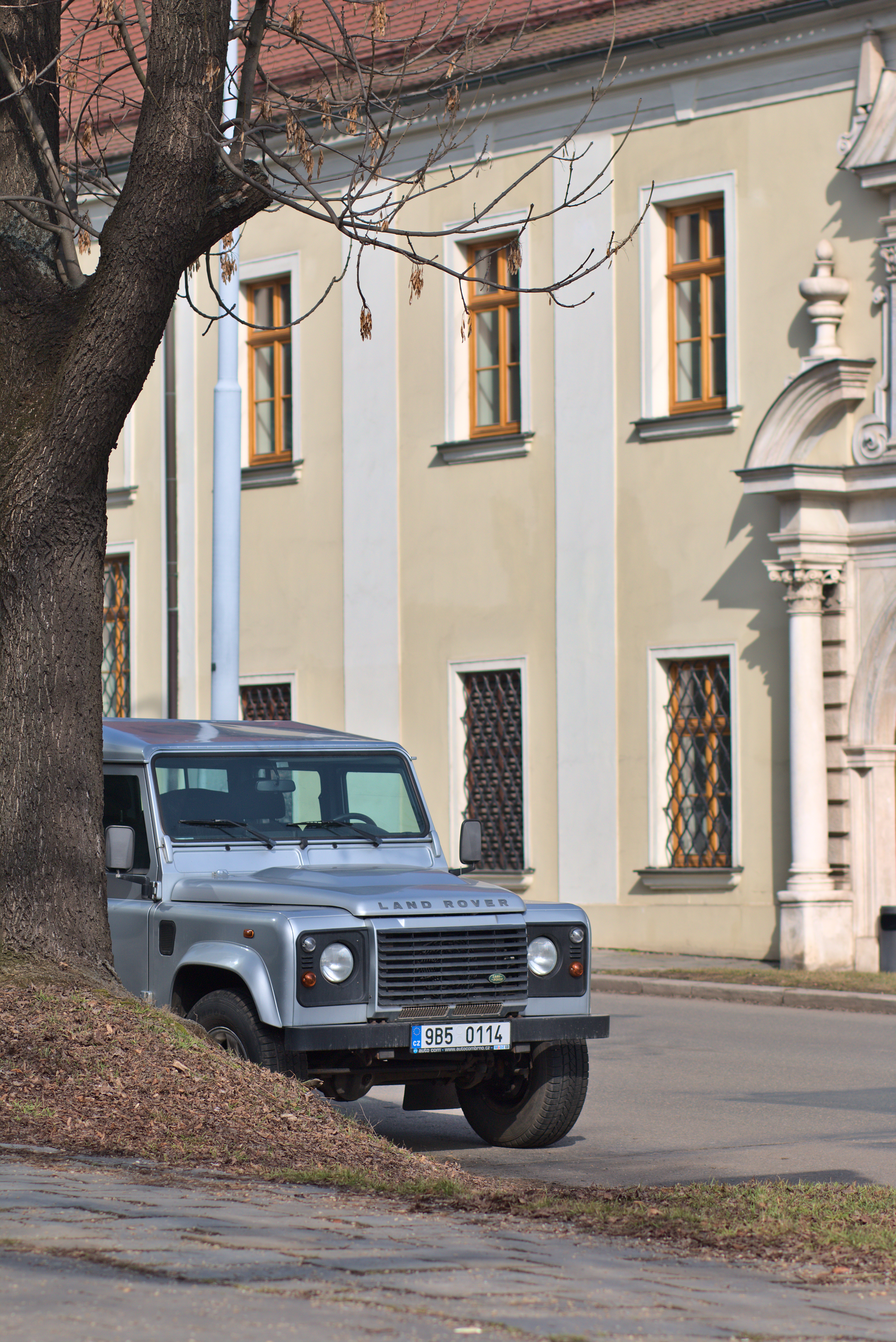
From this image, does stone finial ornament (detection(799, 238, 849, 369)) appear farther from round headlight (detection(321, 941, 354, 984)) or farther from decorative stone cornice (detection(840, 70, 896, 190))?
round headlight (detection(321, 941, 354, 984))

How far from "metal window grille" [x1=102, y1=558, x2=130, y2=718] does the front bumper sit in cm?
1901

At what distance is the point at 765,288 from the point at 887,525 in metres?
2.81

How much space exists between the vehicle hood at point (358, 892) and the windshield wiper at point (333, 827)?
41 cm

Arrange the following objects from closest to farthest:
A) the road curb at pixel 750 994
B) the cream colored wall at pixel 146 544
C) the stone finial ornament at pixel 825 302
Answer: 1. the road curb at pixel 750 994
2. the stone finial ornament at pixel 825 302
3. the cream colored wall at pixel 146 544

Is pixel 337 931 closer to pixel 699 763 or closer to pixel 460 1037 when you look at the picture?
pixel 460 1037

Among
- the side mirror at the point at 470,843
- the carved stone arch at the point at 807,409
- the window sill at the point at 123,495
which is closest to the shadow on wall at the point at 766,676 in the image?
the carved stone arch at the point at 807,409

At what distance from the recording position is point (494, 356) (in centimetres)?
2408

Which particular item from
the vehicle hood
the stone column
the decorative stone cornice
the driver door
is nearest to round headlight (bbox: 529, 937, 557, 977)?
the vehicle hood

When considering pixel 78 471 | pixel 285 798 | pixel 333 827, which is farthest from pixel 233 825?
pixel 78 471

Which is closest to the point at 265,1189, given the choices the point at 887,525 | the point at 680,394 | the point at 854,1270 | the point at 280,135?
the point at 854,1270

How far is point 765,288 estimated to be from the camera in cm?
2153

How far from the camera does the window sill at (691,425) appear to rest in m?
21.8

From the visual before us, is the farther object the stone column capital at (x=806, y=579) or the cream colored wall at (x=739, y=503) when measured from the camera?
the cream colored wall at (x=739, y=503)

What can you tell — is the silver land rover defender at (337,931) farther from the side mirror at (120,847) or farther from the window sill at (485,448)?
the window sill at (485,448)
